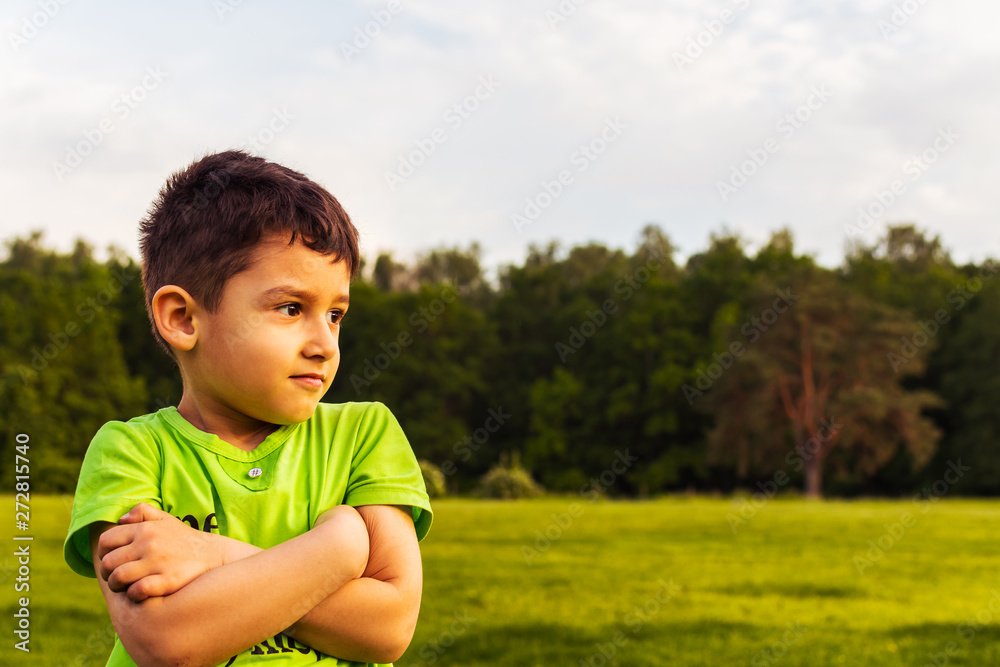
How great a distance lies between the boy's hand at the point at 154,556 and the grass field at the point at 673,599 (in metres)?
5.77

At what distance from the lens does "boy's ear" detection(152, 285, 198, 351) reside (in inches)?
68.3

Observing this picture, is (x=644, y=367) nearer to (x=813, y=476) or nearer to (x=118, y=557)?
(x=813, y=476)

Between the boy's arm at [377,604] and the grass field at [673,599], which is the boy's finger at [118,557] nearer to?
the boy's arm at [377,604]

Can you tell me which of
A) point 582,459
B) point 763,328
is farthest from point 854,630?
point 582,459

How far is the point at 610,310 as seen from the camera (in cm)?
5912

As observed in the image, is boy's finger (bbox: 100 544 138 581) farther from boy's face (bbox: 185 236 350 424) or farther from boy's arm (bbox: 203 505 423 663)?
boy's face (bbox: 185 236 350 424)

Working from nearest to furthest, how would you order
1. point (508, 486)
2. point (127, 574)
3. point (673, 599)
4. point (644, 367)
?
1. point (127, 574)
2. point (673, 599)
3. point (508, 486)
4. point (644, 367)

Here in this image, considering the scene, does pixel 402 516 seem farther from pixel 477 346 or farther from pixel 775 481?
pixel 477 346

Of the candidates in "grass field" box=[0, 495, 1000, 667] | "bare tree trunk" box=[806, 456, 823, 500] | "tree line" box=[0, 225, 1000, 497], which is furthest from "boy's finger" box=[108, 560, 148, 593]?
"bare tree trunk" box=[806, 456, 823, 500]

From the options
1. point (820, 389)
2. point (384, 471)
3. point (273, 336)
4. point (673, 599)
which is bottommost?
point (673, 599)

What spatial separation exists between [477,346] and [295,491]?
59391 mm

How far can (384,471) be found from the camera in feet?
5.97

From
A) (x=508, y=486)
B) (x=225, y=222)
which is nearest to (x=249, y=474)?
(x=225, y=222)

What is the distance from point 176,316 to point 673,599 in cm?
900
